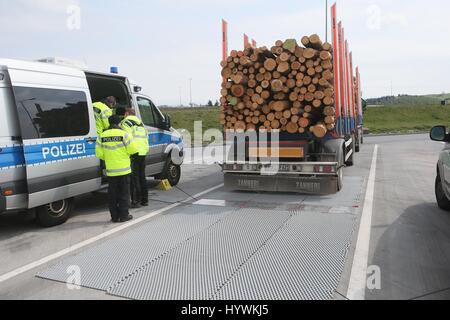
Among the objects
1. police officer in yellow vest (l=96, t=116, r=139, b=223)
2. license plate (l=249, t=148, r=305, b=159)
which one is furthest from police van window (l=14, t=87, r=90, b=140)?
license plate (l=249, t=148, r=305, b=159)

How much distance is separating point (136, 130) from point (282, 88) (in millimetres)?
2999

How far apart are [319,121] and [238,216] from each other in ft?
9.39

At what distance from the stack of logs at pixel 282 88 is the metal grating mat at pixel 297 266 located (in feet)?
8.77

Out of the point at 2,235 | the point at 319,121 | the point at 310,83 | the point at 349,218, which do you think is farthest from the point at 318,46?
the point at 2,235

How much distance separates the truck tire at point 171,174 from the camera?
30.2ft

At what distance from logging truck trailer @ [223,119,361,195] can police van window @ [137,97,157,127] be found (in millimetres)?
1835

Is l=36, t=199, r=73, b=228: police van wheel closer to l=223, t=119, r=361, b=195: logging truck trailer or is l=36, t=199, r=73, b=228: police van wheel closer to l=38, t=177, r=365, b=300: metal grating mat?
l=38, t=177, r=365, b=300: metal grating mat

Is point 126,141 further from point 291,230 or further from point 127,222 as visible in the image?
point 291,230

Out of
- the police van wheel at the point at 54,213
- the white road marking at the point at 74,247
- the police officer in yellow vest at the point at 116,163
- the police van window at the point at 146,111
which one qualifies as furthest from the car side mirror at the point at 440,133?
the police van wheel at the point at 54,213

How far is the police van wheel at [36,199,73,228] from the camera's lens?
5.97m

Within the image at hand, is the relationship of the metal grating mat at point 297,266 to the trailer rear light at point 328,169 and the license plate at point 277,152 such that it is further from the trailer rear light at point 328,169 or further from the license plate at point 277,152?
the license plate at point 277,152

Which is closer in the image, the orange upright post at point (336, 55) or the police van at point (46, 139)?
the police van at point (46, 139)

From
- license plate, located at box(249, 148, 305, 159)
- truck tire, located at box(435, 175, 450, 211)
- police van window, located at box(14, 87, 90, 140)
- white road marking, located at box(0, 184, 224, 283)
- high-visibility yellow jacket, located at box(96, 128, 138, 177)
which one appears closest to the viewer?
white road marking, located at box(0, 184, 224, 283)
